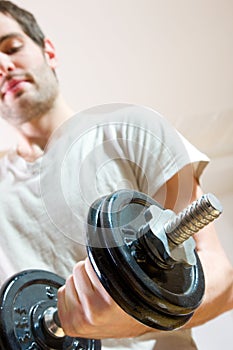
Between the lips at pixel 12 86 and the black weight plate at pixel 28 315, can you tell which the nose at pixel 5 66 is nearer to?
the lips at pixel 12 86

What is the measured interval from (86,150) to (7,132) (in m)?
0.64

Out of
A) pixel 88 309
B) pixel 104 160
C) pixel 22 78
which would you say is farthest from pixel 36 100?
pixel 88 309

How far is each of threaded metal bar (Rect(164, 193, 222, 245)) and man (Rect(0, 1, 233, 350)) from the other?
0.06m

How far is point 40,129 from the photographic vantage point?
2.86ft

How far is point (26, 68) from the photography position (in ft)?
2.82

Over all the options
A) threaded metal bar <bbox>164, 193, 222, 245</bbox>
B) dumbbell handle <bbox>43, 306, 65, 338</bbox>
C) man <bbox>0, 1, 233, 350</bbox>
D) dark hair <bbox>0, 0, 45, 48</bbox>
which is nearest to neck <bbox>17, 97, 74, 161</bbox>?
man <bbox>0, 1, 233, 350</bbox>

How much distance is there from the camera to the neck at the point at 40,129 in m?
0.86

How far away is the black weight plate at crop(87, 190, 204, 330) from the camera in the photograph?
310 mm

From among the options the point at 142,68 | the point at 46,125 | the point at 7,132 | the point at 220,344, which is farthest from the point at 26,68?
the point at 220,344

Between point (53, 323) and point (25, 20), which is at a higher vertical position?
point (25, 20)

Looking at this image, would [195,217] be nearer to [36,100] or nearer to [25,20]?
[36,100]

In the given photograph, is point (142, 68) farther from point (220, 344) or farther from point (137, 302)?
point (137, 302)

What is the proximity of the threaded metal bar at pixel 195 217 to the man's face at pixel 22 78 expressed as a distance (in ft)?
1.94

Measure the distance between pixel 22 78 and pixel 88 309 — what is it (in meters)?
0.58
